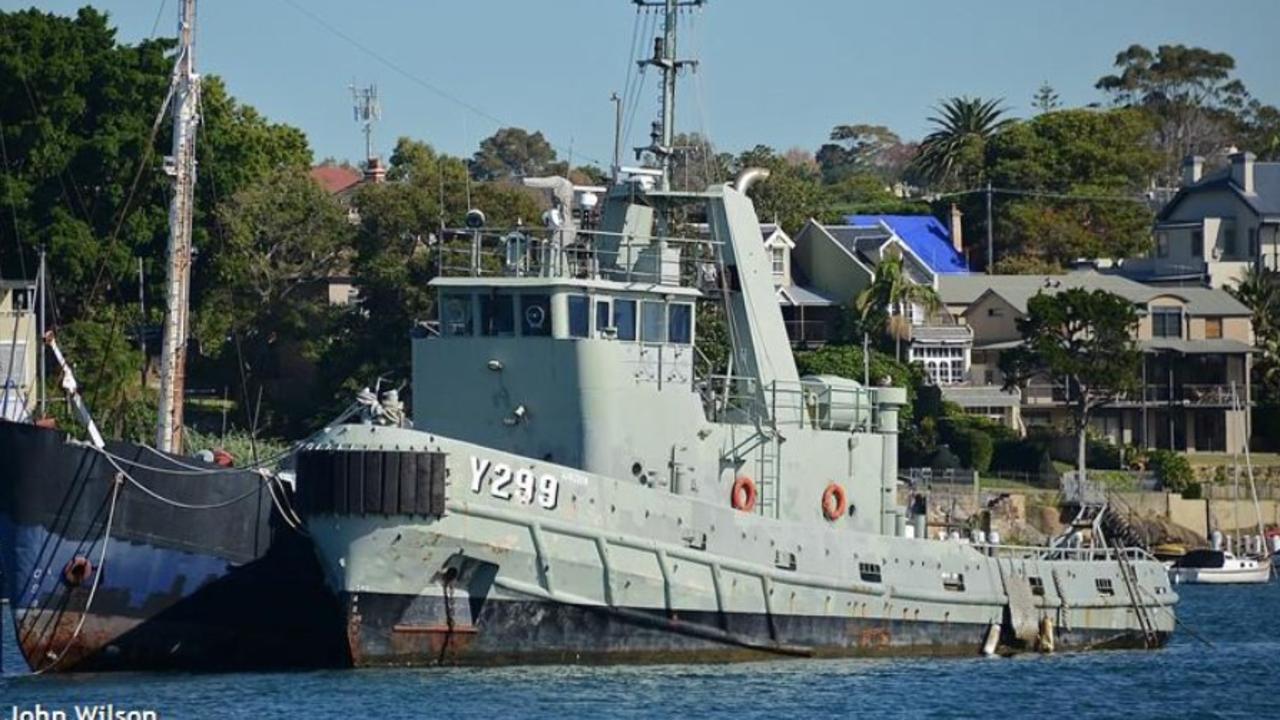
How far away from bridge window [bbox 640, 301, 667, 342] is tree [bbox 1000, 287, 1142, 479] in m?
45.4

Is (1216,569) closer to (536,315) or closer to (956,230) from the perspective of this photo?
(956,230)

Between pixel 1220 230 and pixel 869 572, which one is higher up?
pixel 1220 230

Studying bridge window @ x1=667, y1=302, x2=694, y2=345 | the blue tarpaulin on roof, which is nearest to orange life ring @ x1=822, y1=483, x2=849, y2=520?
bridge window @ x1=667, y1=302, x2=694, y2=345

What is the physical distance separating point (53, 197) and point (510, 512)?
4242cm

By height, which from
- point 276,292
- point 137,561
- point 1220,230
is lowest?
point 137,561

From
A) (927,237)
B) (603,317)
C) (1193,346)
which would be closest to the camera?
(603,317)

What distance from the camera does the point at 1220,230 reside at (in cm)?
10825

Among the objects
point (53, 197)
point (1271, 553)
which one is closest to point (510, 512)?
point (53, 197)

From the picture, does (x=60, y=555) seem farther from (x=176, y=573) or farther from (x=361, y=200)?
(x=361, y=200)

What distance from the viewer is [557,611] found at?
129 ft

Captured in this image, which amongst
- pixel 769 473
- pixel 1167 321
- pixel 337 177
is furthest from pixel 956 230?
pixel 769 473

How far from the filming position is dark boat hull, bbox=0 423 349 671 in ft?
128

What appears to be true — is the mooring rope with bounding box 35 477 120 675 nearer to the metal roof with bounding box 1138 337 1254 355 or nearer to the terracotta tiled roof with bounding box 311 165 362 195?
the metal roof with bounding box 1138 337 1254 355

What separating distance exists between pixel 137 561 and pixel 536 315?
6.93 metres
